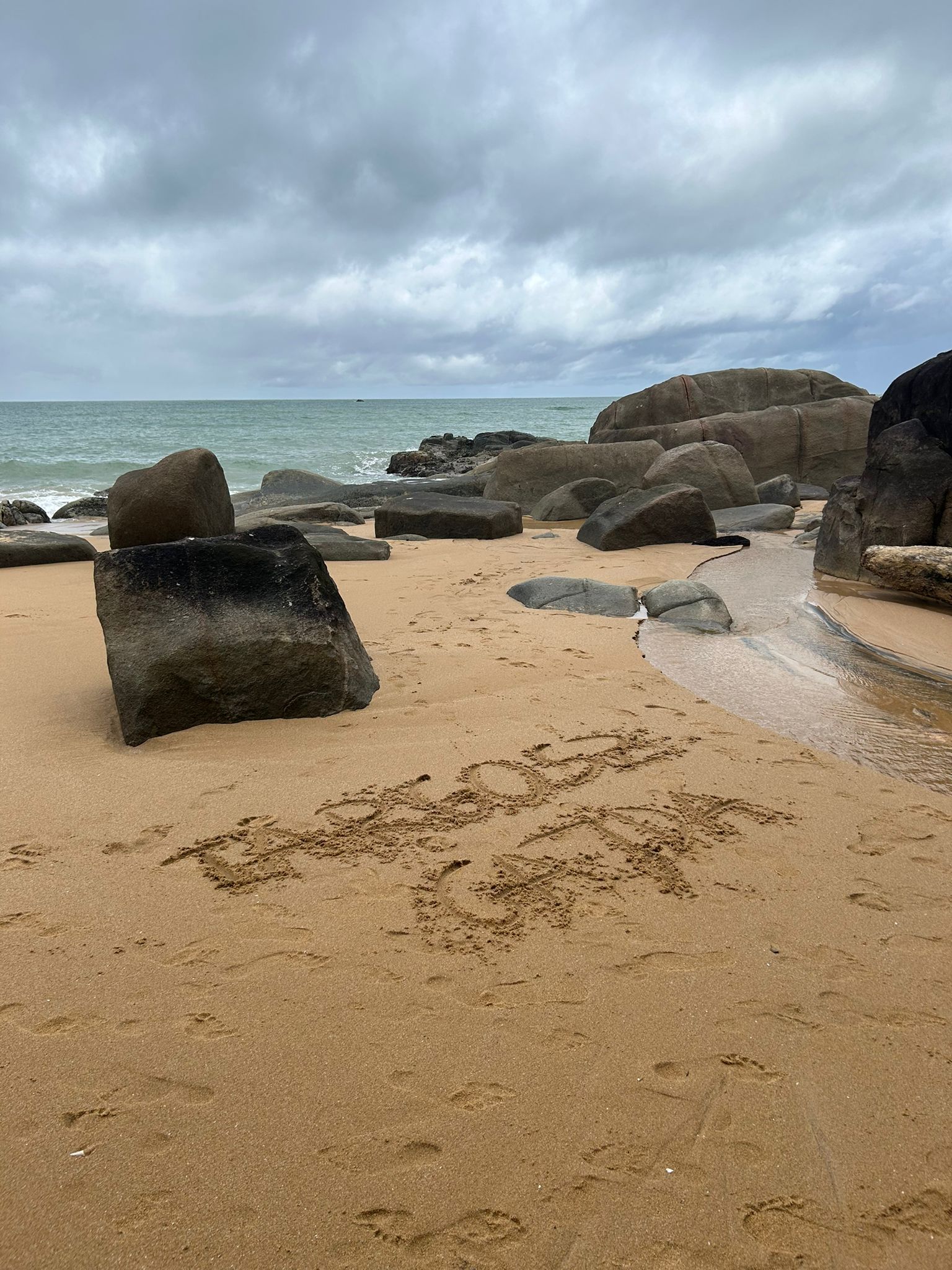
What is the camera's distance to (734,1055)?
1654 millimetres

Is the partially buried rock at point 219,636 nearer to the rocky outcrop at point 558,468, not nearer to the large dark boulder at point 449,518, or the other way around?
the large dark boulder at point 449,518

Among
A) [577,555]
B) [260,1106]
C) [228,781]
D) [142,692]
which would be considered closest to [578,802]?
[228,781]

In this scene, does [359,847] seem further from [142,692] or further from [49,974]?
[142,692]

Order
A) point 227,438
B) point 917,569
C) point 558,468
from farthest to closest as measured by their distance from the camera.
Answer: point 227,438 < point 558,468 < point 917,569

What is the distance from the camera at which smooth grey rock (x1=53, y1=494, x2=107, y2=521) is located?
14.1 metres

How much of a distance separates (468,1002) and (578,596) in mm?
4148

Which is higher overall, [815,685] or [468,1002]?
[815,685]

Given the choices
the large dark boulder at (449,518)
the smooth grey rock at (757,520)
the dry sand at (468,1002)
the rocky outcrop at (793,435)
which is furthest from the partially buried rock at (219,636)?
the rocky outcrop at (793,435)

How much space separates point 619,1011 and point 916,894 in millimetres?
983

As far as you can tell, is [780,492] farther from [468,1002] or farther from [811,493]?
[468,1002]

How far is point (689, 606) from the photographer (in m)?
5.37

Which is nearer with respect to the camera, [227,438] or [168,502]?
[168,502]

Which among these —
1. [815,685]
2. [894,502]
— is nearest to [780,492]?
[894,502]

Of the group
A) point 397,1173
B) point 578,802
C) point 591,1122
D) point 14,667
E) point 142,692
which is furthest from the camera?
point 14,667
